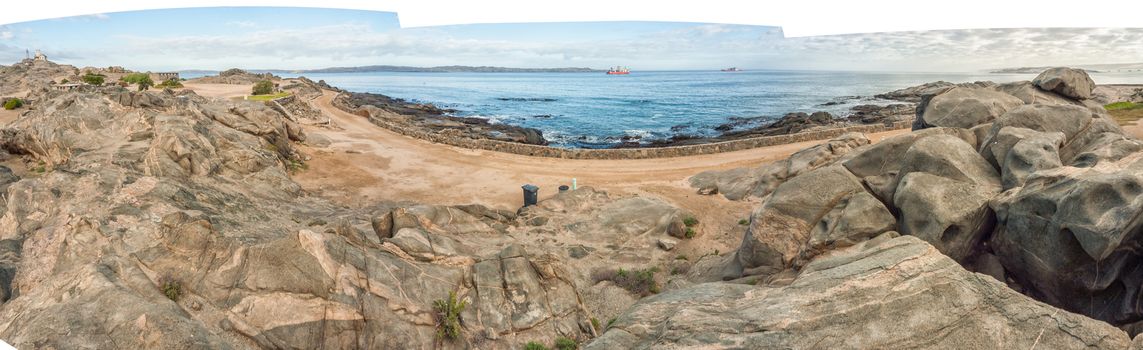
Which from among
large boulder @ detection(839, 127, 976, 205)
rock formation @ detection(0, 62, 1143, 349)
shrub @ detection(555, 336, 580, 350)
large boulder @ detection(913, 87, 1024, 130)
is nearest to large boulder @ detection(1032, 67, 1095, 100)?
large boulder @ detection(913, 87, 1024, 130)

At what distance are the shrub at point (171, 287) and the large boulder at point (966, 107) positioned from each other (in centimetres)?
2851

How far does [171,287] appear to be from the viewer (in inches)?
332

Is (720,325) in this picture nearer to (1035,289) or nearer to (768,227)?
(1035,289)

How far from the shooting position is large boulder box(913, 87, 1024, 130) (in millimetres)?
22812

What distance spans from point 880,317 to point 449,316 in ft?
25.6

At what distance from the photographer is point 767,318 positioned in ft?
18.6

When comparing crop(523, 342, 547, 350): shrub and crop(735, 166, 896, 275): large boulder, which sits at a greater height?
crop(735, 166, 896, 275): large boulder

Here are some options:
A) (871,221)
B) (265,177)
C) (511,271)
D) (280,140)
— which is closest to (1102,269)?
(871,221)

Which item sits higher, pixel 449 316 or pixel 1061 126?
pixel 1061 126

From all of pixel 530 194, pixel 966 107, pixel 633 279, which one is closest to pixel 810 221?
pixel 633 279

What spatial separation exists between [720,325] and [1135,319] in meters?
7.11

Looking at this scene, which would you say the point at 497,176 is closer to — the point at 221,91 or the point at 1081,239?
the point at 1081,239

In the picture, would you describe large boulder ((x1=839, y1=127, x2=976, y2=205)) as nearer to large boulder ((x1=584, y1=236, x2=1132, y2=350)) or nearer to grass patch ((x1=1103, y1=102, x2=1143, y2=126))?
large boulder ((x1=584, y1=236, x2=1132, y2=350))

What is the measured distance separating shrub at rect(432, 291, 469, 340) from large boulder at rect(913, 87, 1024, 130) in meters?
24.0
